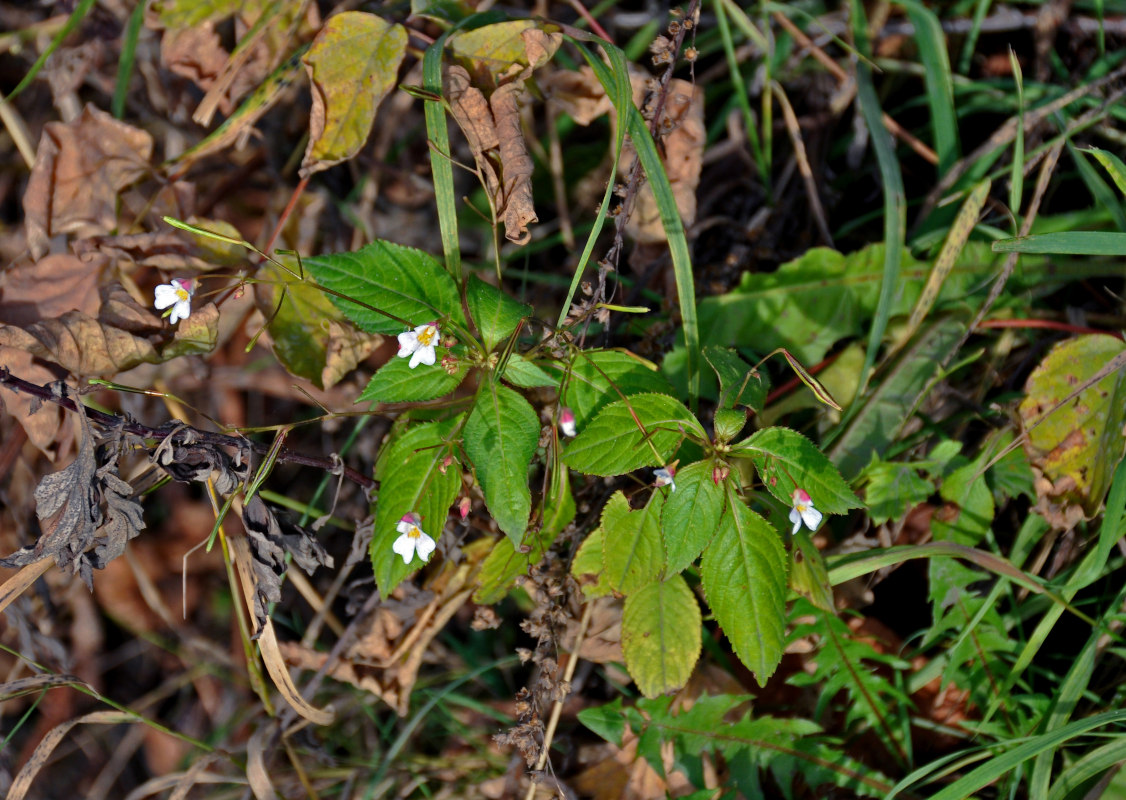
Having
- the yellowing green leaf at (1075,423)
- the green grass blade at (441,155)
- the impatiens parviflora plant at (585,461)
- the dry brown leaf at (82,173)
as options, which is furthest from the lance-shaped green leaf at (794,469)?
the dry brown leaf at (82,173)

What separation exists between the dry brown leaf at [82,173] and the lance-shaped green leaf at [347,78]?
2.36 ft

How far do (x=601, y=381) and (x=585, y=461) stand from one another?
0.21 metres

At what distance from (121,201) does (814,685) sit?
8.14ft

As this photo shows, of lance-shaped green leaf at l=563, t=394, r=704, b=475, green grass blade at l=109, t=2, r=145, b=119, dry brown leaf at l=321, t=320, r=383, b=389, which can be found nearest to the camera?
lance-shaped green leaf at l=563, t=394, r=704, b=475

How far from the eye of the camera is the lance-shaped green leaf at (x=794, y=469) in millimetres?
1618

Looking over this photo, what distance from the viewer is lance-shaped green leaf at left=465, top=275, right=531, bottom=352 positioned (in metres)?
1.70

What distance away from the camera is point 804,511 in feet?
5.21

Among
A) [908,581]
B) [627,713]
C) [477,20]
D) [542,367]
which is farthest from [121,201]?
[908,581]

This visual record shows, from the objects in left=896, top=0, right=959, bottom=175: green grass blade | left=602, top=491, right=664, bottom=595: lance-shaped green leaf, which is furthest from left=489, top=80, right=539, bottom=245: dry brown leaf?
left=896, top=0, right=959, bottom=175: green grass blade

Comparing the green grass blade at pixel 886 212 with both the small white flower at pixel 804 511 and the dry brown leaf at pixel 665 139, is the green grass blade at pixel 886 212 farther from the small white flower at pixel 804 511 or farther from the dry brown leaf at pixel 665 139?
the small white flower at pixel 804 511

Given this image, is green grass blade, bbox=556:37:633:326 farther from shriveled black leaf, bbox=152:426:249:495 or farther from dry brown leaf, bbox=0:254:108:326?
dry brown leaf, bbox=0:254:108:326

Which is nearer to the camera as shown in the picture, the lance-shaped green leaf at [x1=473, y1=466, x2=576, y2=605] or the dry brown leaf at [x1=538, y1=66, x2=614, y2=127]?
the lance-shaped green leaf at [x1=473, y1=466, x2=576, y2=605]

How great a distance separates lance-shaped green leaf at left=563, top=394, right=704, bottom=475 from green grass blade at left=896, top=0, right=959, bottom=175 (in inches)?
56.7

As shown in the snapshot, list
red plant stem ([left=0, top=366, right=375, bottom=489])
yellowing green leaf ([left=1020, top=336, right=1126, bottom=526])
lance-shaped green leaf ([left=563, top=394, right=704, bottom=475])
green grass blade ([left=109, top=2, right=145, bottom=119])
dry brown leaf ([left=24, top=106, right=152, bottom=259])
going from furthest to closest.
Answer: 1. green grass blade ([left=109, top=2, right=145, bottom=119])
2. dry brown leaf ([left=24, top=106, right=152, bottom=259])
3. yellowing green leaf ([left=1020, top=336, right=1126, bottom=526])
4. lance-shaped green leaf ([left=563, top=394, right=704, bottom=475])
5. red plant stem ([left=0, top=366, right=375, bottom=489])
